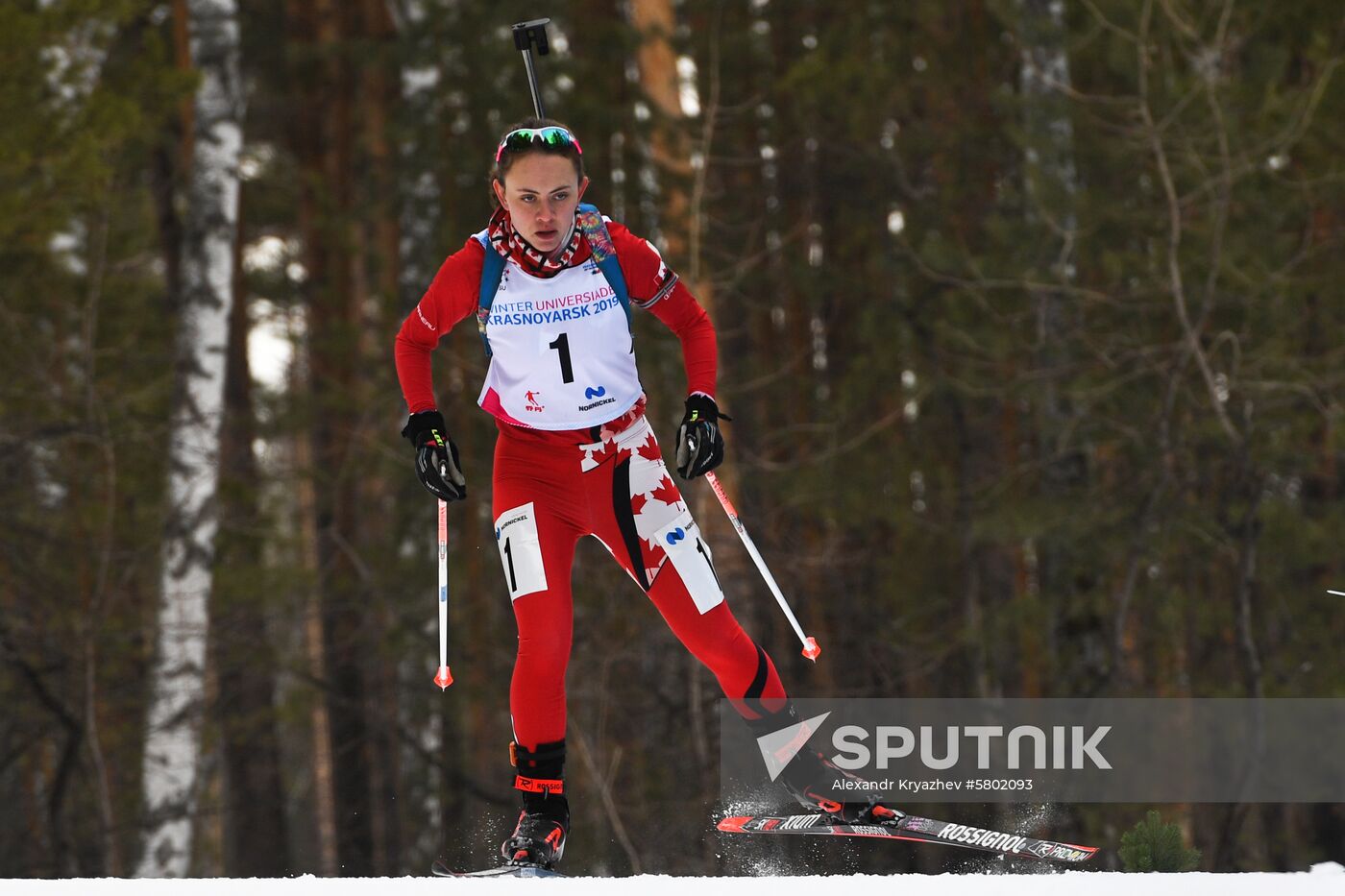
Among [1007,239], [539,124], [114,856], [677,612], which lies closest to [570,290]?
[539,124]

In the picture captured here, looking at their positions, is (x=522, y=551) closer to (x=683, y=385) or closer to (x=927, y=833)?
(x=927, y=833)

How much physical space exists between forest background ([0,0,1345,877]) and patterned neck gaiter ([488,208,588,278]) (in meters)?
4.32

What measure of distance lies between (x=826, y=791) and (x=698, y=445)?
47.9 inches

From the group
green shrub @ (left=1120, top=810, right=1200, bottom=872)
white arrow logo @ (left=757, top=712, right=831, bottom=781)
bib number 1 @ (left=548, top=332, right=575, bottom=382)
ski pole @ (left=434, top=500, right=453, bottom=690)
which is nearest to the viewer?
ski pole @ (left=434, top=500, right=453, bottom=690)

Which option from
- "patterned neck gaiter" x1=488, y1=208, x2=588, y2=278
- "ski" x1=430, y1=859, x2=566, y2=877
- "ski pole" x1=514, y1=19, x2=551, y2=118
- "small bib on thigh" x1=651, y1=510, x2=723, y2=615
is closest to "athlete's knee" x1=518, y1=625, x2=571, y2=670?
"small bib on thigh" x1=651, y1=510, x2=723, y2=615

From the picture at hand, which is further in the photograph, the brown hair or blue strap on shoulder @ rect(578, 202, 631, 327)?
blue strap on shoulder @ rect(578, 202, 631, 327)

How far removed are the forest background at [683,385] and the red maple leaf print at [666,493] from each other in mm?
3751

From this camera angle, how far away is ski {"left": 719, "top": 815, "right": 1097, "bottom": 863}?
4598mm

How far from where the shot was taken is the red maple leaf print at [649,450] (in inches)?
173

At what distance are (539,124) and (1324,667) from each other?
9.68 m

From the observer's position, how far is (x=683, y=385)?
10.6 meters

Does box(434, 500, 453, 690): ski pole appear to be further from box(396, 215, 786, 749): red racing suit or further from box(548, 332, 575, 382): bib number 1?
box(548, 332, 575, 382): bib number 1

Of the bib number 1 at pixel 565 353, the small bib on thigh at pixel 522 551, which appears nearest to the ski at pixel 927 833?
the small bib on thigh at pixel 522 551

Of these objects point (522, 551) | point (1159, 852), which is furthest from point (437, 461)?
point (1159, 852)
